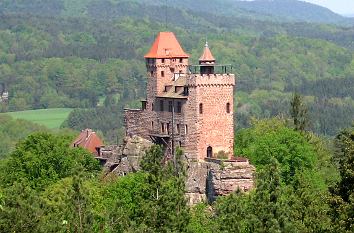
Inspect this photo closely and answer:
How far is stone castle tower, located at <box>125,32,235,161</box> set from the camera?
71.8m

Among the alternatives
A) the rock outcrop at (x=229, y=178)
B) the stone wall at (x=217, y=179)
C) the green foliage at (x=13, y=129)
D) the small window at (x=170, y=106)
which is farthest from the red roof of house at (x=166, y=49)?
the green foliage at (x=13, y=129)

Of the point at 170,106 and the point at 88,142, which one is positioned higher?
the point at 170,106

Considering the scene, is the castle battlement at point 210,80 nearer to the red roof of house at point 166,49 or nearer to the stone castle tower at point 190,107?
the stone castle tower at point 190,107

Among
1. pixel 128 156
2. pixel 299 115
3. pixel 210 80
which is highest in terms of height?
pixel 210 80

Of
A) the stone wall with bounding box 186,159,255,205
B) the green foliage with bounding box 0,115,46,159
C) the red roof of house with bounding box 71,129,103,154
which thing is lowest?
the green foliage with bounding box 0,115,46,159

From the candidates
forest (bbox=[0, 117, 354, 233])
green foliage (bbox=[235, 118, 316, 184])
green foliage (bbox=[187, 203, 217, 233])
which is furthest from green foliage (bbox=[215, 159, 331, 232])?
green foliage (bbox=[235, 118, 316, 184])

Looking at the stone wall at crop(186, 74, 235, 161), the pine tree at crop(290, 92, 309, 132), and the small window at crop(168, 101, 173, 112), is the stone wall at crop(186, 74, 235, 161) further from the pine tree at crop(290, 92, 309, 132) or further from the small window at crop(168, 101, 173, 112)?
the pine tree at crop(290, 92, 309, 132)

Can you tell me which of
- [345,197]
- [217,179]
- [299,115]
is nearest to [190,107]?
[217,179]

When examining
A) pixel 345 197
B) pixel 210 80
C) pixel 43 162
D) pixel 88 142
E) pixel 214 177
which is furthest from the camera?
pixel 88 142

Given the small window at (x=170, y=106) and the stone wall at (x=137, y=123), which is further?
the stone wall at (x=137, y=123)

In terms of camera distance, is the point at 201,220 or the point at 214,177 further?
the point at 214,177

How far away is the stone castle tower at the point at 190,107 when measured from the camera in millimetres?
71812

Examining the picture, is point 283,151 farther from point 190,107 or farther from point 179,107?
point 179,107

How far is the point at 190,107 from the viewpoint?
236 feet
